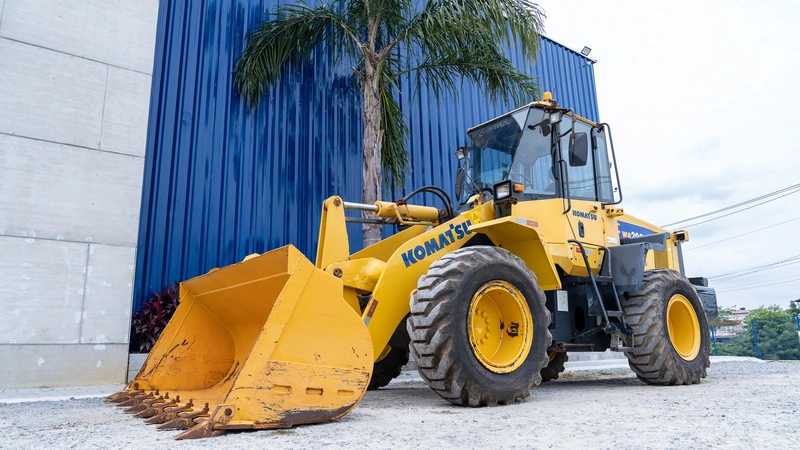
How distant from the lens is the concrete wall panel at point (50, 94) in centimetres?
627

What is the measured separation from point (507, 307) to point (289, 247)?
2.18 metres

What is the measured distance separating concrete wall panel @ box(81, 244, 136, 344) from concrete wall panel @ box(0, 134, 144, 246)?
0.19m

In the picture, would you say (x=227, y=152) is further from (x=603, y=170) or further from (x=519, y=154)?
(x=603, y=170)

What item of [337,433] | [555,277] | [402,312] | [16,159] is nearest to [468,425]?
[337,433]

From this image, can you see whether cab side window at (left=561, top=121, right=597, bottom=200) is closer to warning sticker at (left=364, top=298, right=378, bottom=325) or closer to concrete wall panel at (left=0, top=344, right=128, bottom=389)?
warning sticker at (left=364, top=298, right=378, bottom=325)

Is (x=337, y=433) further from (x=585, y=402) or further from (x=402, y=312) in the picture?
(x=585, y=402)

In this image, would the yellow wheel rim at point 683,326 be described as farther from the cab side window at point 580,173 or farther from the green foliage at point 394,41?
the green foliage at point 394,41

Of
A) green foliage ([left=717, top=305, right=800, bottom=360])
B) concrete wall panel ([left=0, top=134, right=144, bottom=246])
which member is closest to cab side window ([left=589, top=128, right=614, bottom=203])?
concrete wall panel ([left=0, top=134, right=144, bottom=246])

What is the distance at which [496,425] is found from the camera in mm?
3402

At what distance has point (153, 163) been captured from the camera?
25.7 ft

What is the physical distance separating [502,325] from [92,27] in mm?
6341

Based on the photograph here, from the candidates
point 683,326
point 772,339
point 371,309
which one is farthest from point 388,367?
point 772,339

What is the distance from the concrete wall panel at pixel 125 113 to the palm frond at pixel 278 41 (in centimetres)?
188

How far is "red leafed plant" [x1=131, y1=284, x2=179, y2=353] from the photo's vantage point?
7023 millimetres
